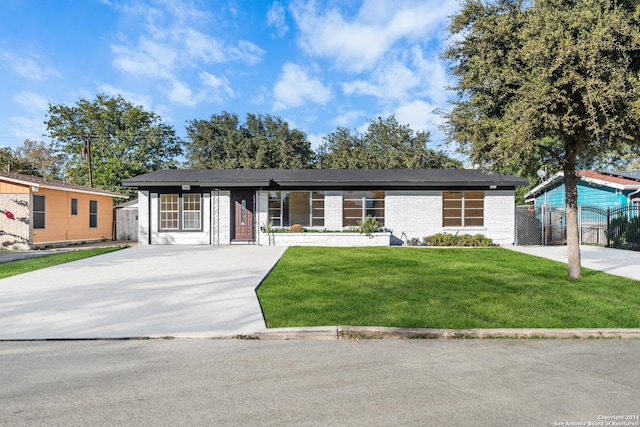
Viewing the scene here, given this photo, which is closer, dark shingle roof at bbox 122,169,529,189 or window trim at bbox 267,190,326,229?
dark shingle roof at bbox 122,169,529,189

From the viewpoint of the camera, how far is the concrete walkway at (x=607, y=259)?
9.34 m

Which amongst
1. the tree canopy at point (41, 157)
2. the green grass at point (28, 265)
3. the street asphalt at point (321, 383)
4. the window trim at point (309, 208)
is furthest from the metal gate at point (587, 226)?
the tree canopy at point (41, 157)

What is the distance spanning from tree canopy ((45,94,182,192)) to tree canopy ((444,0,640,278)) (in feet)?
110

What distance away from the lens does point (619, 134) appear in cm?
688

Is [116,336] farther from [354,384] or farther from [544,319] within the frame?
[544,319]

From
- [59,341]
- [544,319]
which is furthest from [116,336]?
[544,319]

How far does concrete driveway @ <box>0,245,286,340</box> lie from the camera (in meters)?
5.03

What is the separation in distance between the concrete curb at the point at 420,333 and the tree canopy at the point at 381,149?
30840 mm

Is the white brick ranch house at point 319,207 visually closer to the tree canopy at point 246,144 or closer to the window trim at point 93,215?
the window trim at point 93,215

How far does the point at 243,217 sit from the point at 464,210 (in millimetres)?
10392

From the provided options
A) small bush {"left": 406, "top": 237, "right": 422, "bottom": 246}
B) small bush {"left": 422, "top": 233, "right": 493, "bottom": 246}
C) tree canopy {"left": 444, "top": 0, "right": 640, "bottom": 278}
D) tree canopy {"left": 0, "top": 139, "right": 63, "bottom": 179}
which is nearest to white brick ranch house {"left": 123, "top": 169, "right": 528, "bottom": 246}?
small bush {"left": 406, "top": 237, "right": 422, "bottom": 246}

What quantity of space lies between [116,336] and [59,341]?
2.21ft

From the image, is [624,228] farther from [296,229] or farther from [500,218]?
[296,229]

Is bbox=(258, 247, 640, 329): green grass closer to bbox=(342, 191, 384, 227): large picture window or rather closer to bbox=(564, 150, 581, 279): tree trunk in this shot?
bbox=(564, 150, 581, 279): tree trunk
